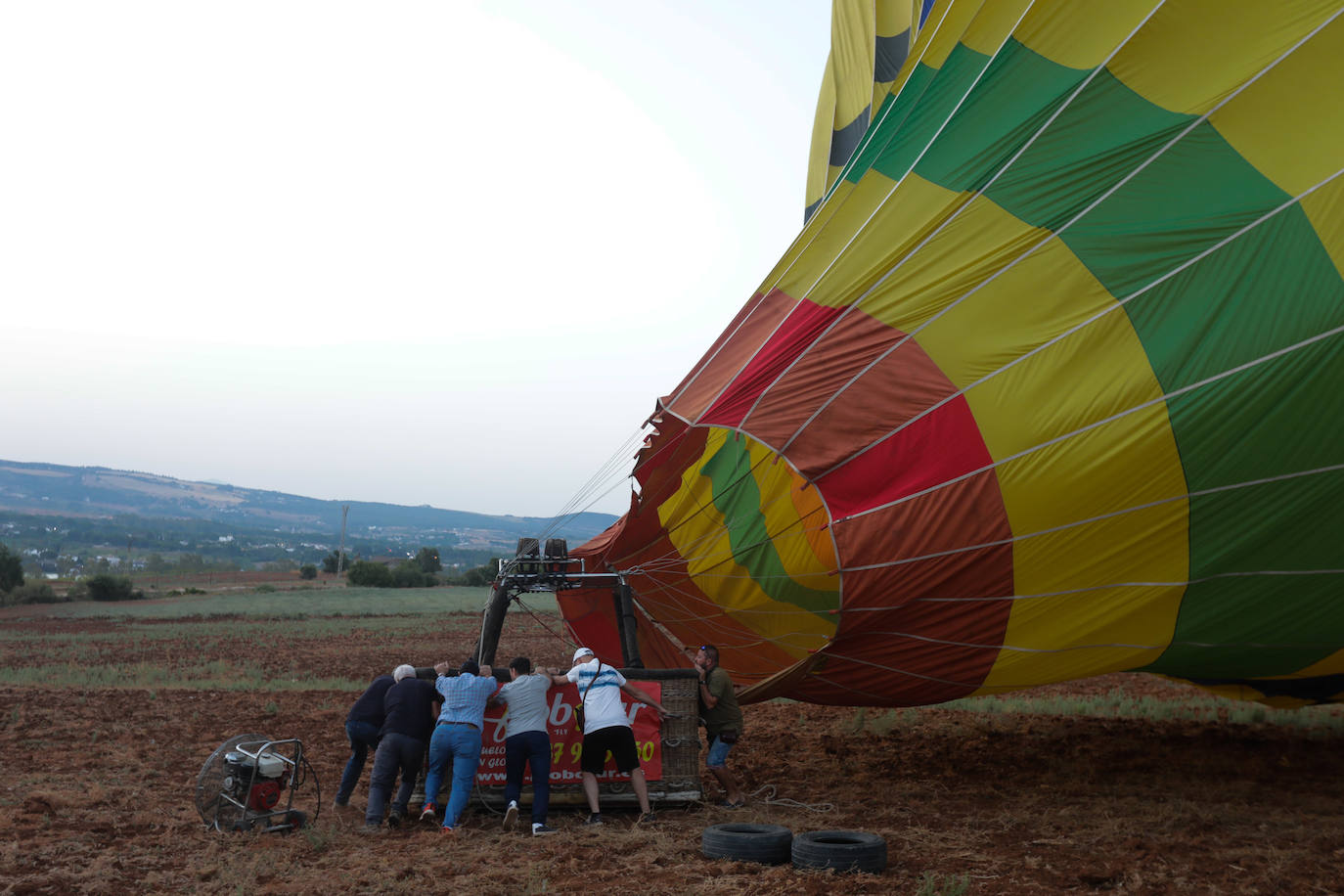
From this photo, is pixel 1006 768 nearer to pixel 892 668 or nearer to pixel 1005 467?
pixel 892 668

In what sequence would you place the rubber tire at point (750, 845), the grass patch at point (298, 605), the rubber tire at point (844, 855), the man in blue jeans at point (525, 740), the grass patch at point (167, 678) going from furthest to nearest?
the grass patch at point (298, 605) < the grass patch at point (167, 678) < the man in blue jeans at point (525, 740) < the rubber tire at point (750, 845) < the rubber tire at point (844, 855)

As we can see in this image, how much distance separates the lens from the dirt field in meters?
5.02

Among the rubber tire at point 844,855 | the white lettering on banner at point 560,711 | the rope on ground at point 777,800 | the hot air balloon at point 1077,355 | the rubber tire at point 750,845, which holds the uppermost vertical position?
the hot air balloon at point 1077,355

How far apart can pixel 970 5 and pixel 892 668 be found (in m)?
3.85

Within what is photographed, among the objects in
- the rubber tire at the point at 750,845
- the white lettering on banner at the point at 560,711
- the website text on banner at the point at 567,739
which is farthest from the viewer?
the white lettering on banner at the point at 560,711

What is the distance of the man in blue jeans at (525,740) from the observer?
20.8 feet

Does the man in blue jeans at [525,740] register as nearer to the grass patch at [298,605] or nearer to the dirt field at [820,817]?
the dirt field at [820,817]

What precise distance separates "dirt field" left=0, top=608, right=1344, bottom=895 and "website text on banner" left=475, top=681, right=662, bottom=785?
A: 27cm

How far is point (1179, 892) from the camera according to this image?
4613 mm

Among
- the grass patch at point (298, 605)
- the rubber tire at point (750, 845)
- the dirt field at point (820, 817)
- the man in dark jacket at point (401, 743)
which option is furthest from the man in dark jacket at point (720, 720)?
the grass patch at point (298, 605)

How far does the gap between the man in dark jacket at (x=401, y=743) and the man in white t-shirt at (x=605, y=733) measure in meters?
0.96

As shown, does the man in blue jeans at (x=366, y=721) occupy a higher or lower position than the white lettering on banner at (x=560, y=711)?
lower

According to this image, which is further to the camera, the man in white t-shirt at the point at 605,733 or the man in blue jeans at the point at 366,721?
the man in blue jeans at the point at 366,721

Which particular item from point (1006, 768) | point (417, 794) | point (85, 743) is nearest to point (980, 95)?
point (1006, 768)
